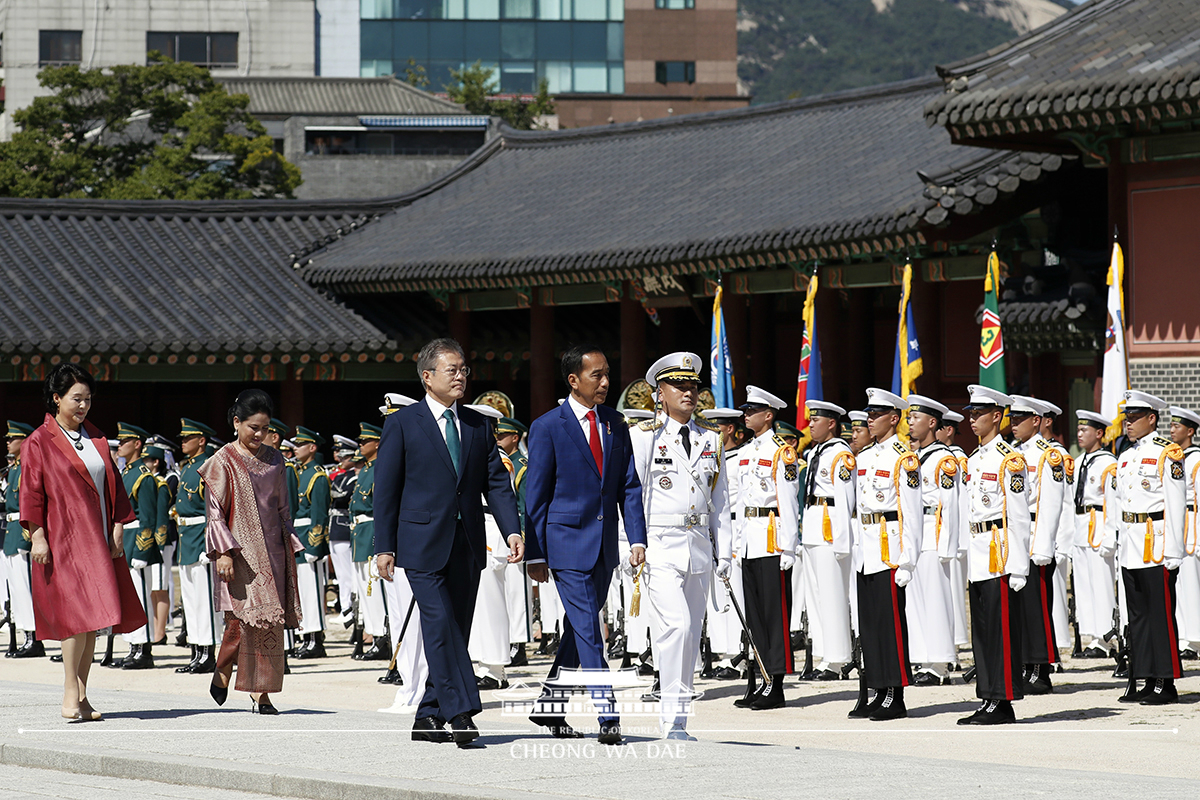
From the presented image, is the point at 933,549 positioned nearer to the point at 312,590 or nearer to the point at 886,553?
the point at 886,553

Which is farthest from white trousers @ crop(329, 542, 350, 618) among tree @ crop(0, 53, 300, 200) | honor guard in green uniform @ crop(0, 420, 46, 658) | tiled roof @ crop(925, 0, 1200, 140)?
tree @ crop(0, 53, 300, 200)

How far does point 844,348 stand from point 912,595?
985 centimetres

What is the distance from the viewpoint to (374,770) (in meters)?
7.10

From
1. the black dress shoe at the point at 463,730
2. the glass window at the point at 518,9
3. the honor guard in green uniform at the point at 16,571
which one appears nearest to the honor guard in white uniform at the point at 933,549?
the black dress shoe at the point at 463,730

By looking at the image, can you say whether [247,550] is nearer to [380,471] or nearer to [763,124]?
[380,471]

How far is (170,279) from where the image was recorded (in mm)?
23547

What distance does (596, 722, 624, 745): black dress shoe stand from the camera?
7.77m

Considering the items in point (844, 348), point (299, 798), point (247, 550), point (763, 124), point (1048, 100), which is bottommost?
point (299, 798)

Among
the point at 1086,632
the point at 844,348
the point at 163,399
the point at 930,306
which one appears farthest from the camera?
the point at 163,399

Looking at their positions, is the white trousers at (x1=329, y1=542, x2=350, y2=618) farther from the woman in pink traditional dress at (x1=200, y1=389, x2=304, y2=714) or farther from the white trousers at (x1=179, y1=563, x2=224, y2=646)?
the woman in pink traditional dress at (x1=200, y1=389, x2=304, y2=714)

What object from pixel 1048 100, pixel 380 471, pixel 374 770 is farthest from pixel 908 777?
pixel 1048 100

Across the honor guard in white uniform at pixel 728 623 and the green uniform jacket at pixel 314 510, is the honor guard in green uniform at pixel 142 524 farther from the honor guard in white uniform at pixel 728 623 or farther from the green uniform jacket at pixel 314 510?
the honor guard in white uniform at pixel 728 623

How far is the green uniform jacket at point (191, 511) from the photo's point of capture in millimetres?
13438

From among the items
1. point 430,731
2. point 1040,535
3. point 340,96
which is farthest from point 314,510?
point 340,96
